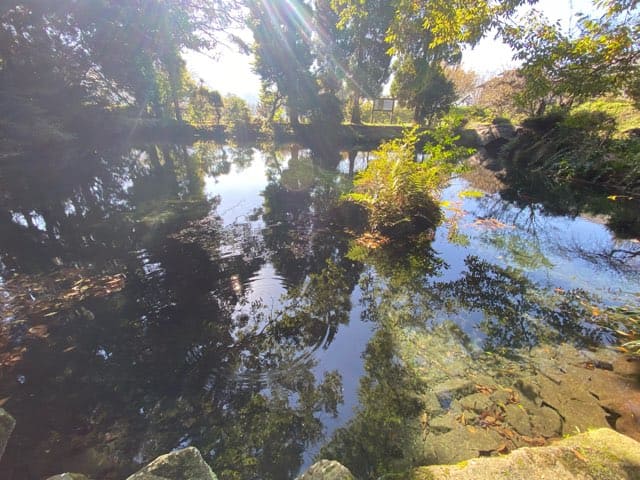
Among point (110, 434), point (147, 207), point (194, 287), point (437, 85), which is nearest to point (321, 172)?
point (147, 207)

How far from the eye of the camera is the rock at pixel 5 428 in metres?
2.05

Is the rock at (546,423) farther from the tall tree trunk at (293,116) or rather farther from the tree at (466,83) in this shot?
the tree at (466,83)

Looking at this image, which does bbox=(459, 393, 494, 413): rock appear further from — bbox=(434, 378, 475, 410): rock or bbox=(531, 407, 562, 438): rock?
bbox=(531, 407, 562, 438): rock

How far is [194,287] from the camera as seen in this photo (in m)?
4.39

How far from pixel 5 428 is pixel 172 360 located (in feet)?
3.89

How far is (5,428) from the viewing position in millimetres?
2121

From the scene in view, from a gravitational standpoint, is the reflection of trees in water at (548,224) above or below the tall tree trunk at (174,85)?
below

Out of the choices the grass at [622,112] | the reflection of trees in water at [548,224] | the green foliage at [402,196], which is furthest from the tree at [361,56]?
the green foliage at [402,196]

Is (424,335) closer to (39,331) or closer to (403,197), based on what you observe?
(403,197)

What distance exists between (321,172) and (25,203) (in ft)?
30.9

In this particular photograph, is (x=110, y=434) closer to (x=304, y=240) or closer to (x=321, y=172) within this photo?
(x=304, y=240)

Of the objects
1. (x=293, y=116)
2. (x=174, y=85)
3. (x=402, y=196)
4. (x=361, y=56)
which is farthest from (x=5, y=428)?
(x=361, y=56)

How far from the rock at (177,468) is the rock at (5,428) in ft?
4.24

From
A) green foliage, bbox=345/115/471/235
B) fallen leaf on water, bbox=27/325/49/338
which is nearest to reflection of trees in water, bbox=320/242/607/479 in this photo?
green foliage, bbox=345/115/471/235
